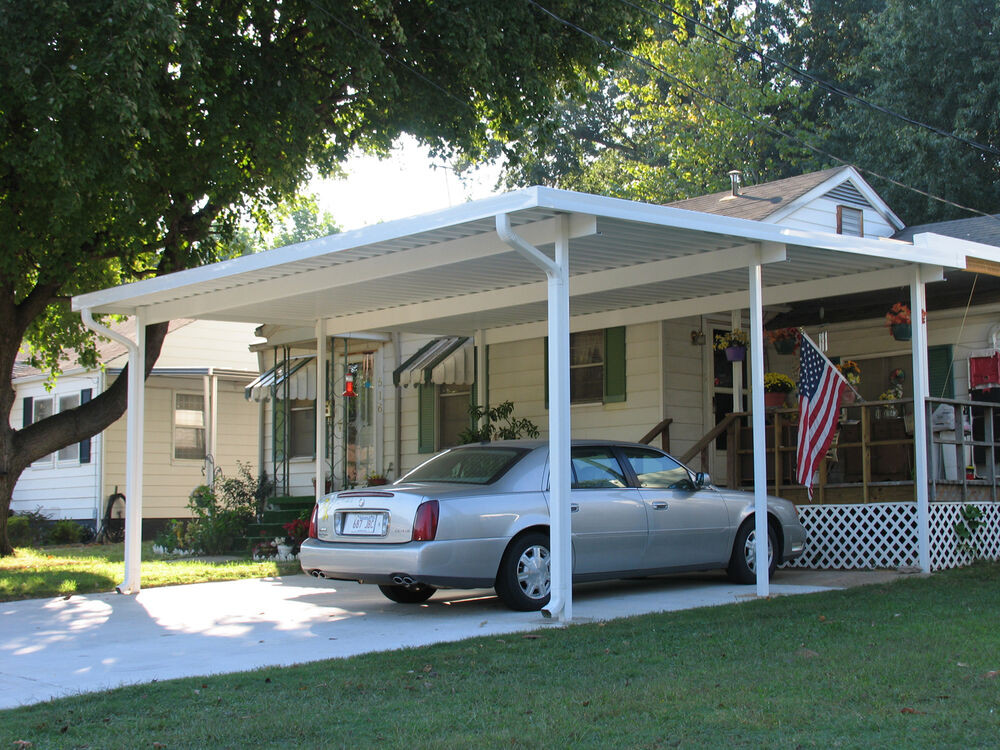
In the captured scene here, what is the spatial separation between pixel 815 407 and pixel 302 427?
1041cm

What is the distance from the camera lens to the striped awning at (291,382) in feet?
59.3

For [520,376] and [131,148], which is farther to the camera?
[520,376]

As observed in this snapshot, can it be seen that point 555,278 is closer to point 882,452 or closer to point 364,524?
point 364,524

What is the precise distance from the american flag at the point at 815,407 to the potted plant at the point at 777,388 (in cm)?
195

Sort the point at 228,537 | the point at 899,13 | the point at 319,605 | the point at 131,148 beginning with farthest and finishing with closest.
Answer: the point at 899,13
the point at 228,537
the point at 131,148
the point at 319,605

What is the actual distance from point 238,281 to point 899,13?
22.3 meters

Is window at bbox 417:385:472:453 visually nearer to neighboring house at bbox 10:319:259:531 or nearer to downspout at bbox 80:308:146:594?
downspout at bbox 80:308:146:594

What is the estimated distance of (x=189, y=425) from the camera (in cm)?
2372

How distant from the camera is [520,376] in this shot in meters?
16.0

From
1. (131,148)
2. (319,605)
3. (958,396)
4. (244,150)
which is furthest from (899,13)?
(319,605)

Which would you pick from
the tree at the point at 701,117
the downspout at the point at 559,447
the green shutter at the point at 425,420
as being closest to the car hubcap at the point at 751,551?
the downspout at the point at 559,447

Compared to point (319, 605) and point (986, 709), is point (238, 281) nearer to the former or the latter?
point (319, 605)

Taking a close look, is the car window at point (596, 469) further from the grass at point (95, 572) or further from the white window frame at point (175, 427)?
the white window frame at point (175, 427)

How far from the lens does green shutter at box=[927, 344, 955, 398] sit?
13648mm
